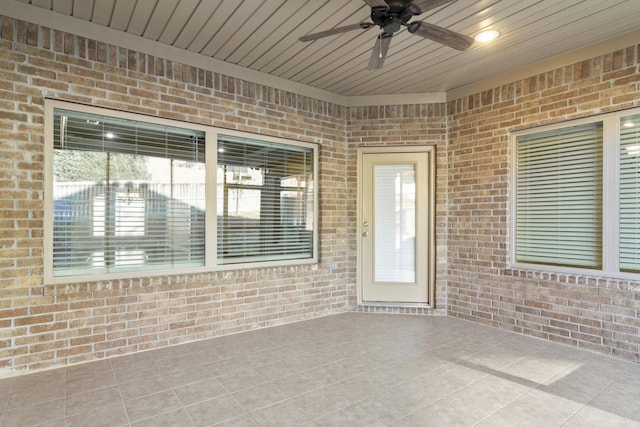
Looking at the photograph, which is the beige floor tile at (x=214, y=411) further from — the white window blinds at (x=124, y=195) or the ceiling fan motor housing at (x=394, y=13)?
the ceiling fan motor housing at (x=394, y=13)

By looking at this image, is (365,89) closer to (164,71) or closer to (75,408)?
(164,71)

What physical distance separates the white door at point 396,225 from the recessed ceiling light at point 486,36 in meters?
1.61

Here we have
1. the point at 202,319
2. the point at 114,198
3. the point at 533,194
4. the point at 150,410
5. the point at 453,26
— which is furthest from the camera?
the point at 533,194

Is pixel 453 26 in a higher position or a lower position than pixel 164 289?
higher

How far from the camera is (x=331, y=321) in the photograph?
4297mm

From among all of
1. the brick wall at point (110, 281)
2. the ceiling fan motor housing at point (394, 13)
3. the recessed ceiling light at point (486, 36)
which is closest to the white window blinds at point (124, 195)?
the brick wall at point (110, 281)

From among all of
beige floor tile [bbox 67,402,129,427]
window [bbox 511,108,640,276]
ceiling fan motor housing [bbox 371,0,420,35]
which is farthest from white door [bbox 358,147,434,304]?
beige floor tile [bbox 67,402,129,427]

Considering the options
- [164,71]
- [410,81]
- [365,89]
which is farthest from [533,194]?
[164,71]

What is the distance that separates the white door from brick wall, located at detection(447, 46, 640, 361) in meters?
0.32

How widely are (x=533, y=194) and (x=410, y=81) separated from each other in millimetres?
1889

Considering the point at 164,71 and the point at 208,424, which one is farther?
the point at 164,71

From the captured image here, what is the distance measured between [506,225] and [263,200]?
2785 mm

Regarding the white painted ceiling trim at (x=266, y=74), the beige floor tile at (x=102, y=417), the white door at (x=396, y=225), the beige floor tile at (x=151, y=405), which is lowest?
the beige floor tile at (x=151, y=405)

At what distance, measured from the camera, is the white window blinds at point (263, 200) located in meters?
3.89
